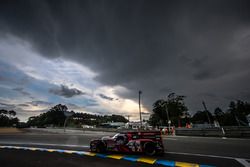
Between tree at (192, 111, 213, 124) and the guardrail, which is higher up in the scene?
tree at (192, 111, 213, 124)

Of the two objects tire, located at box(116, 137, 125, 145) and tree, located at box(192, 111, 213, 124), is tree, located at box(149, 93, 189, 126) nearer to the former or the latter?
tree, located at box(192, 111, 213, 124)

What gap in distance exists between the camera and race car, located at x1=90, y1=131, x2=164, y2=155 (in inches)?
388

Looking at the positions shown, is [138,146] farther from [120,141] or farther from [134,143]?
[120,141]

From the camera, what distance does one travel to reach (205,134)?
25.5 m

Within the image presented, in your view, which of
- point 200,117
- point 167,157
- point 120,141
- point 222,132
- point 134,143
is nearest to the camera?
point 167,157

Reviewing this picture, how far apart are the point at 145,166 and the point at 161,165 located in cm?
65

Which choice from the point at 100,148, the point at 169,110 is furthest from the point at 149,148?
the point at 169,110

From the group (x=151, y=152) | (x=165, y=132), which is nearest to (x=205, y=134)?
(x=165, y=132)

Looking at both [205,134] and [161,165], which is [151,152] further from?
[205,134]

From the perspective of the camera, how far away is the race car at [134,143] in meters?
9.85

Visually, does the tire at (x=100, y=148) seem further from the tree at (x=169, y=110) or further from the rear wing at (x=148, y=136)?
the tree at (x=169, y=110)

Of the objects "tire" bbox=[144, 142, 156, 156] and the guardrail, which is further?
the guardrail

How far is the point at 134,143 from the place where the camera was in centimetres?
1016

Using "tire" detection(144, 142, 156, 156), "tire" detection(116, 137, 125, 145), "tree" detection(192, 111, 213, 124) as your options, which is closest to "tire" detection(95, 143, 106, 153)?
"tire" detection(116, 137, 125, 145)
